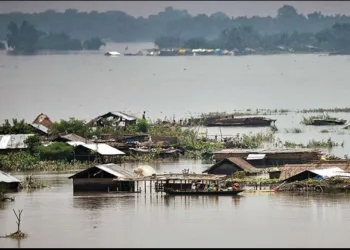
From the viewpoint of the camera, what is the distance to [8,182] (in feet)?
85.7

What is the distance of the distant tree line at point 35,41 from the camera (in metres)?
124

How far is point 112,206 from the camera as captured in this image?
24.1 meters

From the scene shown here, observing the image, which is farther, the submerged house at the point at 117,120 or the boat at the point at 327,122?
the boat at the point at 327,122

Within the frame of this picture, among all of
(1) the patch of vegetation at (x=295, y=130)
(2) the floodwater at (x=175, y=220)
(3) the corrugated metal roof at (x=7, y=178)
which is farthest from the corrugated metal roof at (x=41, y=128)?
(1) the patch of vegetation at (x=295, y=130)

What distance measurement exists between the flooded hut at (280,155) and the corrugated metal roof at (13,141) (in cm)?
488

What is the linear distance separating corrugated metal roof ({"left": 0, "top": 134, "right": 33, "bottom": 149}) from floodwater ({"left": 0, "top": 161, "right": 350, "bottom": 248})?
4.34 meters

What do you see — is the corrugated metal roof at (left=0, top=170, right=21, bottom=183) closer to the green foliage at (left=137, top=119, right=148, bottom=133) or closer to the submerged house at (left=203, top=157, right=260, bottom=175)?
the submerged house at (left=203, top=157, right=260, bottom=175)

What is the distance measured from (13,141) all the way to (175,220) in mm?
10016

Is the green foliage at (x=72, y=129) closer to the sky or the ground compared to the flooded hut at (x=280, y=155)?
closer to the sky

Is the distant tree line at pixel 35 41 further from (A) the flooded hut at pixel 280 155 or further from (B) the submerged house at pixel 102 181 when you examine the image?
(B) the submerged house at pixel 102 181

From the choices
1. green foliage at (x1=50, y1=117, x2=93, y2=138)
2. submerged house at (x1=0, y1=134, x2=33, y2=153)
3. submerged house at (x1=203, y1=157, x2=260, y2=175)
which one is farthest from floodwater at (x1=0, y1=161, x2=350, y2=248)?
green foliage at (x1=50, y1=117, x2=93, y2=138)

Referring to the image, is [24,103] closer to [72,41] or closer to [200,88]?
[200,88]

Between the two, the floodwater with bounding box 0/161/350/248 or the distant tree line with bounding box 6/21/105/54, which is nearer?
the floodwater with bounding box 0/161/350/248

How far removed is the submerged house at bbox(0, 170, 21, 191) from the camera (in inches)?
1023
